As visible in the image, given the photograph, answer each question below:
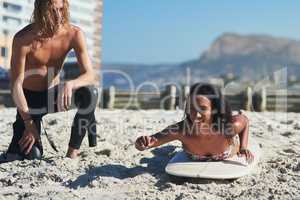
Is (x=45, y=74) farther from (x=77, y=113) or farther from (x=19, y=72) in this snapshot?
(x=77, y=113)

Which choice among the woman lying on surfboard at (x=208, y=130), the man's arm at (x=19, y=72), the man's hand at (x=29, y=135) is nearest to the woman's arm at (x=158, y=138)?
the woman lying on surfboard at (x=208, y=130)

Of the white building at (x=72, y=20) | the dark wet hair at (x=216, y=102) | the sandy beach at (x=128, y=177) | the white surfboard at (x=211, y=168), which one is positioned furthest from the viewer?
A: the white building at (x=72, y=20)

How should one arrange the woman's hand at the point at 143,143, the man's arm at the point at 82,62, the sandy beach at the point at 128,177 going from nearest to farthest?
1. the sandy beach at the point at 128,177
2. the woman's hand at the point at 143,143
3. the man's arm at the point at 82,62

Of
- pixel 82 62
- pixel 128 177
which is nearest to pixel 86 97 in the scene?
pixel 82 62

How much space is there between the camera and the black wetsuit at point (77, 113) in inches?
179

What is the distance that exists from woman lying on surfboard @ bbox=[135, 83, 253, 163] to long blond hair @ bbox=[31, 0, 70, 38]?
104 centimetres

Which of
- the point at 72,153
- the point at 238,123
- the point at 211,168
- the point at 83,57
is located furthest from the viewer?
the point at 72,153

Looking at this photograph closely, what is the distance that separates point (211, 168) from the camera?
4.04 m

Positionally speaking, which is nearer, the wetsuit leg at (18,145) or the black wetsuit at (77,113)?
the black wetsuit at (77,113)

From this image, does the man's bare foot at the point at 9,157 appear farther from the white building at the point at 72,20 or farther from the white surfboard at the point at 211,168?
the white building at the point at 72,20

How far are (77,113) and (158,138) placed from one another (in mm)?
670

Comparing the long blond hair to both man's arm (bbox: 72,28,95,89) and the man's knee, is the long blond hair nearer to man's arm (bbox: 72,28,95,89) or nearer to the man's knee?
man's arm (bbox: 72,28,95,89)

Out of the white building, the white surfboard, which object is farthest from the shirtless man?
the white building

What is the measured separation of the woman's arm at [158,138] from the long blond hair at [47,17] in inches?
40.2
